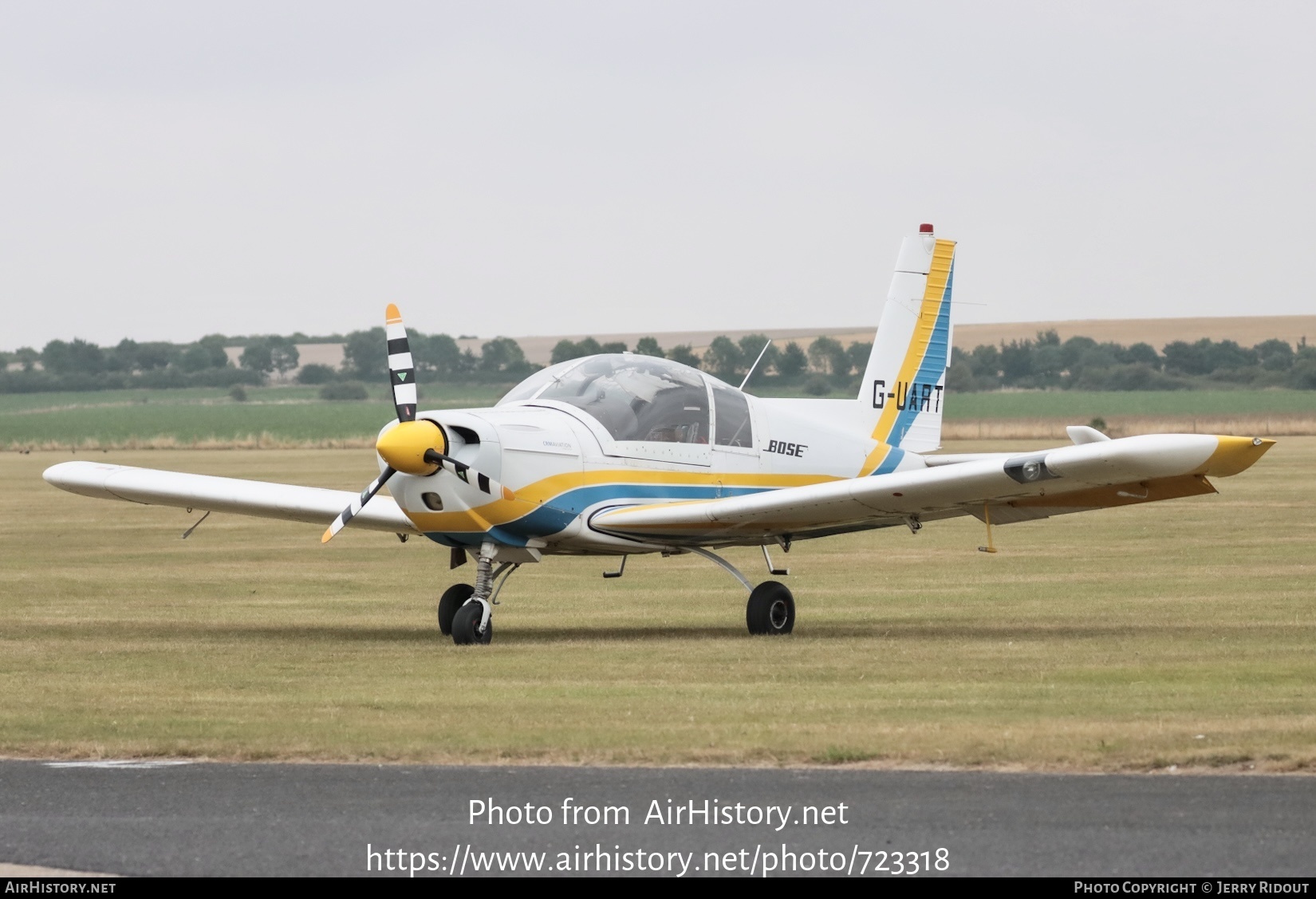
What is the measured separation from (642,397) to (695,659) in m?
2.84

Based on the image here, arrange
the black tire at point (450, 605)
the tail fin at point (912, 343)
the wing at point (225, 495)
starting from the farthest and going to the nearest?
the tail fin at point (912, 343)
the wing at point (225, 495)
the black tire at point (450, 605)

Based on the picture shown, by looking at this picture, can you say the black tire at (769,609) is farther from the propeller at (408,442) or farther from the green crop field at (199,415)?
the green crop field at (199,415)

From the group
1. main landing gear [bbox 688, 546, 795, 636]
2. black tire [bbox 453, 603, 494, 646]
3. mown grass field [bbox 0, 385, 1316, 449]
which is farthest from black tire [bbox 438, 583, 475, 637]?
mown grass field [bbox 0, 385, 1316, 449]

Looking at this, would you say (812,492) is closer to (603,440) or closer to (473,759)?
(603,440)

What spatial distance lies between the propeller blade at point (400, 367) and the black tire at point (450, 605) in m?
1.75

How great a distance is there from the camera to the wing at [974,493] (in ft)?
44.9

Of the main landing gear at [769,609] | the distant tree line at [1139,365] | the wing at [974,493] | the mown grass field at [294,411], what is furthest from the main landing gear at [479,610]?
the distant tree line at [1139,365]

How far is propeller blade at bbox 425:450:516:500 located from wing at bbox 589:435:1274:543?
99 centimetres

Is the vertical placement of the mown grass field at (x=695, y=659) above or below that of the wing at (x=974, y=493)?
below

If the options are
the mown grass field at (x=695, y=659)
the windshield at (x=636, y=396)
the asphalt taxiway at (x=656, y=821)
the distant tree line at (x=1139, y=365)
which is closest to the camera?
the asphalt taxiway at (x=656, y=821)

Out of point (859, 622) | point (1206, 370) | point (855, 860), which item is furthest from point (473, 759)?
point (1206, 370)

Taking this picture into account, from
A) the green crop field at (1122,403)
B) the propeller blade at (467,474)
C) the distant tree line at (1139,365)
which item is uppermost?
the propeller blade at (467,474)

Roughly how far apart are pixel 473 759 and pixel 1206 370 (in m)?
108

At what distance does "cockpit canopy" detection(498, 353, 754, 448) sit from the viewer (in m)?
15.9
